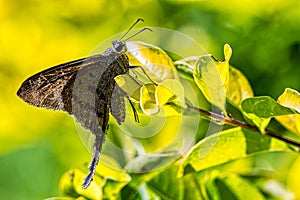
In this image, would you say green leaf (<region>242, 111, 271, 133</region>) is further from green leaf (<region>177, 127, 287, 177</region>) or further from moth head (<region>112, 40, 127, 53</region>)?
moth head (<region>112, 40, 127, 53</region>)

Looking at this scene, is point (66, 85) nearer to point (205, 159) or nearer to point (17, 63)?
point (205, 159)

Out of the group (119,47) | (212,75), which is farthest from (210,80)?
(119,47)

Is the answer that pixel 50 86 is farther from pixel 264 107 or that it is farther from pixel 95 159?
pixel 264 107

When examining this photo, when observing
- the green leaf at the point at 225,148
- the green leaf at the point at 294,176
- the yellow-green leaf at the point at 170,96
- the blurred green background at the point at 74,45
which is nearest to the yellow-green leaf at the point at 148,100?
the yellow-green leaf at the point at 170,96

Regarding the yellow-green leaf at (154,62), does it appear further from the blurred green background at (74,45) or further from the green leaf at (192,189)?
the blurred green background at (74,45)

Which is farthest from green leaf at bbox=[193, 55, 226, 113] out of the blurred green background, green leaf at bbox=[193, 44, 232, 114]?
the blurred green background

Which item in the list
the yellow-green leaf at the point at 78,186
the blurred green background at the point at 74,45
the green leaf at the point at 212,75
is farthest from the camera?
the blurred green background at the point at 74,45
